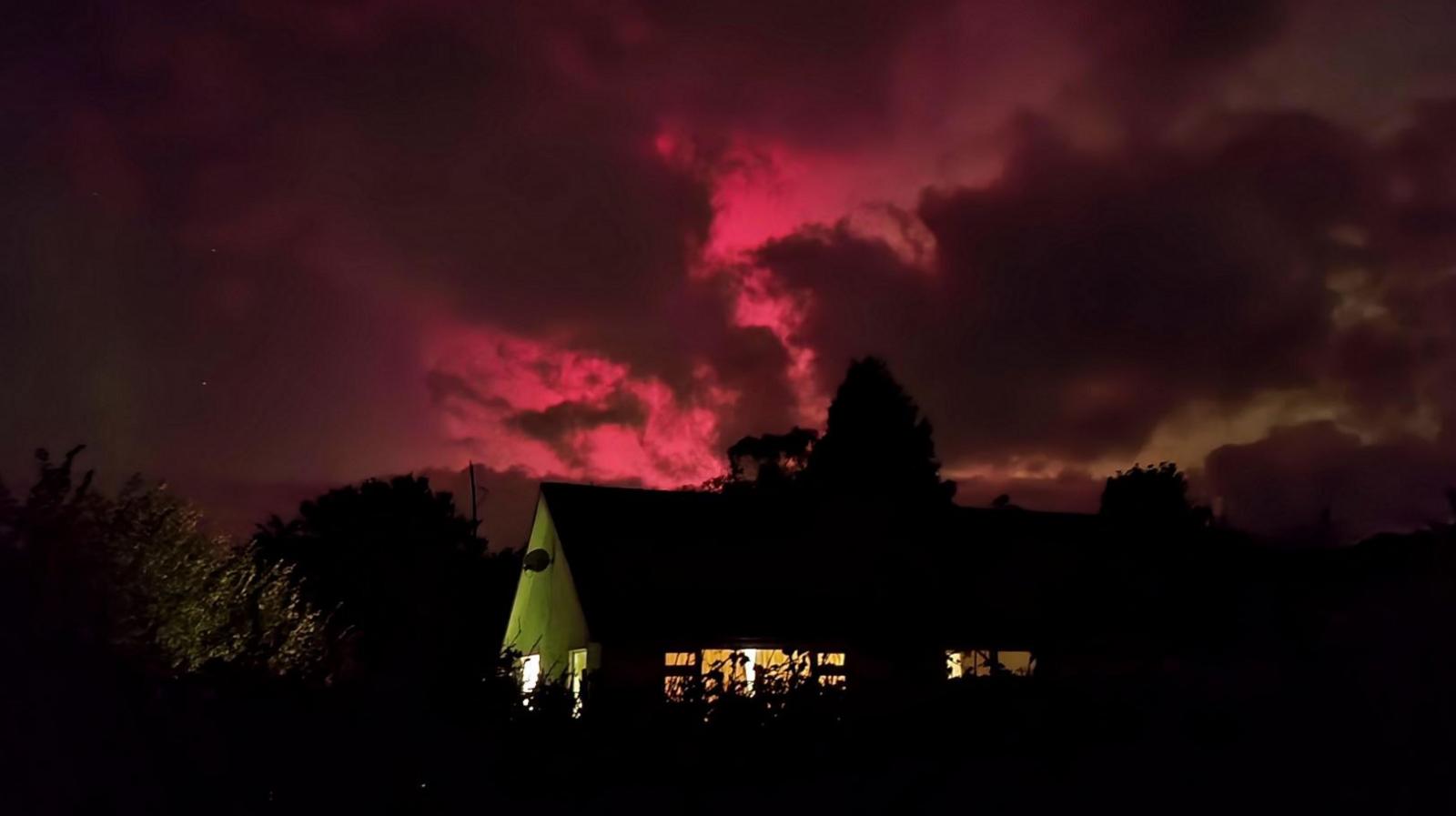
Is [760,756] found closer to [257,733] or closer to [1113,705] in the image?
[1113,705]

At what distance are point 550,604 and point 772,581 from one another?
168 inches

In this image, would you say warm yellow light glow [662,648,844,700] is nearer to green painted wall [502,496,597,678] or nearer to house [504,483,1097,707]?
house [504,483,1097,707]

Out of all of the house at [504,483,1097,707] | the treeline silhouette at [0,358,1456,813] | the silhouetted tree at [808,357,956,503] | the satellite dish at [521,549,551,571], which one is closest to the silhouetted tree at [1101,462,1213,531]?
the silhouetted tree at [808,357,956,503]

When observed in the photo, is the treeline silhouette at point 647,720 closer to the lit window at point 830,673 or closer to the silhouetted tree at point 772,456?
the lit window at point 830,673

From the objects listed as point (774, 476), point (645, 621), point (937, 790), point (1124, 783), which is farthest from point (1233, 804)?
point (774, 476)

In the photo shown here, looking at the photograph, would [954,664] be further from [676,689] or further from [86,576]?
[86,576]

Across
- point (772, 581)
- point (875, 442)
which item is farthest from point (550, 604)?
point (875, 442)

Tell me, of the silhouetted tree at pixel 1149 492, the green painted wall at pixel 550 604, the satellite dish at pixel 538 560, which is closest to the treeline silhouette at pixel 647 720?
the green painted wall at pixel 550 604

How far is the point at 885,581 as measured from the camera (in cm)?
2405

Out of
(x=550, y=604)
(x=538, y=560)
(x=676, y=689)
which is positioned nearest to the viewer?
(x=676, y=689)

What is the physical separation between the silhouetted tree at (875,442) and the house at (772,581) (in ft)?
47.3

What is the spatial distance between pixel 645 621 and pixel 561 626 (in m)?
2.25

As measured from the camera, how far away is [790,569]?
23.8 m

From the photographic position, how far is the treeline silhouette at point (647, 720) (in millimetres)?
5680
